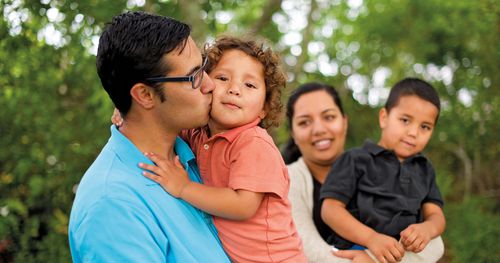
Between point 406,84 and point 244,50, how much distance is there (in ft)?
4.07

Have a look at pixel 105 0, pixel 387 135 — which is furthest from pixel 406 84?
pixel 105 0

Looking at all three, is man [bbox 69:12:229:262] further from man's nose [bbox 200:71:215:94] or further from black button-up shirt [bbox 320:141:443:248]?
black button-up shirt [bbox 320:141:443:248]

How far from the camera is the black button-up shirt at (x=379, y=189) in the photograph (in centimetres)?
328

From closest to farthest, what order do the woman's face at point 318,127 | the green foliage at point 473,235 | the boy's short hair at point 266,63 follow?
the boy's short hair at point 266,63 < the woman's face at point 318,127 < the green foliage at point 473,235

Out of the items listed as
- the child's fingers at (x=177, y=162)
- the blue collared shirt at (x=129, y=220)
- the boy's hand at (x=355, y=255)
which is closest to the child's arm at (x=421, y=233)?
the boy's hand at (x=355, y=255)

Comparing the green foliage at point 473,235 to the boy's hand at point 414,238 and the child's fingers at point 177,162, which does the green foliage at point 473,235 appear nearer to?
the boy's hand at point 414,238

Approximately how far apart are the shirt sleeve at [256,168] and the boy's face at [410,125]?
115 cm

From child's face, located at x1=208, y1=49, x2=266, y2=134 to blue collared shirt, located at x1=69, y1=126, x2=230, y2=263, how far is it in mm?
406

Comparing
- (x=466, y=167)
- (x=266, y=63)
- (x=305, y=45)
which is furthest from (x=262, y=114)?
(x=466, y=167)

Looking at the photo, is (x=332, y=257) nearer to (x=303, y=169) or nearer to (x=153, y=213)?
(x=303, y=169)

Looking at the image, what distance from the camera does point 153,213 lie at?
6.79 feet

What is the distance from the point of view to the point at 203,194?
2283 millimetres

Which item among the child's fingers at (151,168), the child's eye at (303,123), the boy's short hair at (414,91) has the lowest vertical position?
the child's fingers at (151,168)

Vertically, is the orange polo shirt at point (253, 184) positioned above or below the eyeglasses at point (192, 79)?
below
